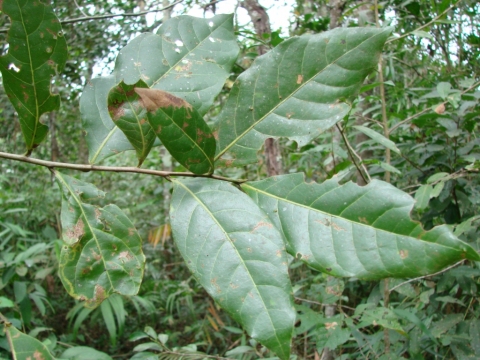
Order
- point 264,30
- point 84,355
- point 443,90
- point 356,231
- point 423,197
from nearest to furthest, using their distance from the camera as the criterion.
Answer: point 356,231
point 423,197
point 443,90
point 84,355
point 264,30

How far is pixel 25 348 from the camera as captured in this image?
1.42ft

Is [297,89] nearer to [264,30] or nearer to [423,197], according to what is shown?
[423,197]

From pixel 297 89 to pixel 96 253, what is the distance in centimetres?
30

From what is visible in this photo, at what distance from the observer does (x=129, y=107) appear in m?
0.44

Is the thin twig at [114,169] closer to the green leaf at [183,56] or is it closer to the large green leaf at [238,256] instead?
the large green leaf at [238,256]

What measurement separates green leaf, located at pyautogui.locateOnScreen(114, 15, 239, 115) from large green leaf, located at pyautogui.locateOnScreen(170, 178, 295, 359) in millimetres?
158

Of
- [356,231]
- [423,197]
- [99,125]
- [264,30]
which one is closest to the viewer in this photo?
[356,231]

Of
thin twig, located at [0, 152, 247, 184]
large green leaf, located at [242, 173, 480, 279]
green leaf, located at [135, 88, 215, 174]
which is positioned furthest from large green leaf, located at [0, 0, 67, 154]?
large green leaf, located at [242, 173, 480, 279]

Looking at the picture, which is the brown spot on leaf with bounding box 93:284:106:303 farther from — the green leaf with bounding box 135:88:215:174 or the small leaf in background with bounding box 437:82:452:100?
the small leaf in background with bounding box 437:82:452:100

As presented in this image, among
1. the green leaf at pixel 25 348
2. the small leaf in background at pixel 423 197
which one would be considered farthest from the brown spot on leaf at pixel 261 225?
the small leaf in background at pixel 423 197

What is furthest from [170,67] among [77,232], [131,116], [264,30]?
[264,30]

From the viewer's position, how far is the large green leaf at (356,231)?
35cm

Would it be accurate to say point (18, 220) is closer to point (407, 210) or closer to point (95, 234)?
point (95, 234)

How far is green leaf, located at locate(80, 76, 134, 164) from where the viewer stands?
Result: 52 centimetres
